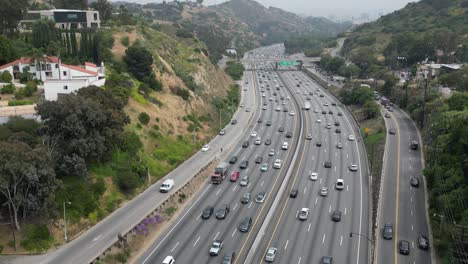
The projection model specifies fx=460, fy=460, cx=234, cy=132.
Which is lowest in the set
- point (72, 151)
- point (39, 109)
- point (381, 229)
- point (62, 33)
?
point (381, 229)

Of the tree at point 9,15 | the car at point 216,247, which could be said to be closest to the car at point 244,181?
the car at point 216,247

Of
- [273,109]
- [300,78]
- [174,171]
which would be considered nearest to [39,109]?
[174,171]

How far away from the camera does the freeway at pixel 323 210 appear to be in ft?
A: 170

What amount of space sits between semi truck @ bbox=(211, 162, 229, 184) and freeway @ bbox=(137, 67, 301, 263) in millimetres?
906

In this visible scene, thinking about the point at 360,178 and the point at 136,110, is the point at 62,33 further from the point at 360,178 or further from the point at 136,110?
the point at 360,178

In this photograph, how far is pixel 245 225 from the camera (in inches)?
2208

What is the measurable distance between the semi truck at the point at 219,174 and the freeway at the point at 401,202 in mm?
24010

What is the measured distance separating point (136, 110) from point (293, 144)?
105 ft

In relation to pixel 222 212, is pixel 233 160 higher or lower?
higher

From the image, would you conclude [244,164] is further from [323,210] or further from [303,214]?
[303,214]

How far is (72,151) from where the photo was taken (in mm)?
57250

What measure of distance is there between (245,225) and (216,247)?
6.49m

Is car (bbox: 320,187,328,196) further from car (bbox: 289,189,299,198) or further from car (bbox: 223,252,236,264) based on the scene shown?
car (bbox: 223,252,236,264)

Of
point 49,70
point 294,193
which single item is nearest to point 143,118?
point 49,70
